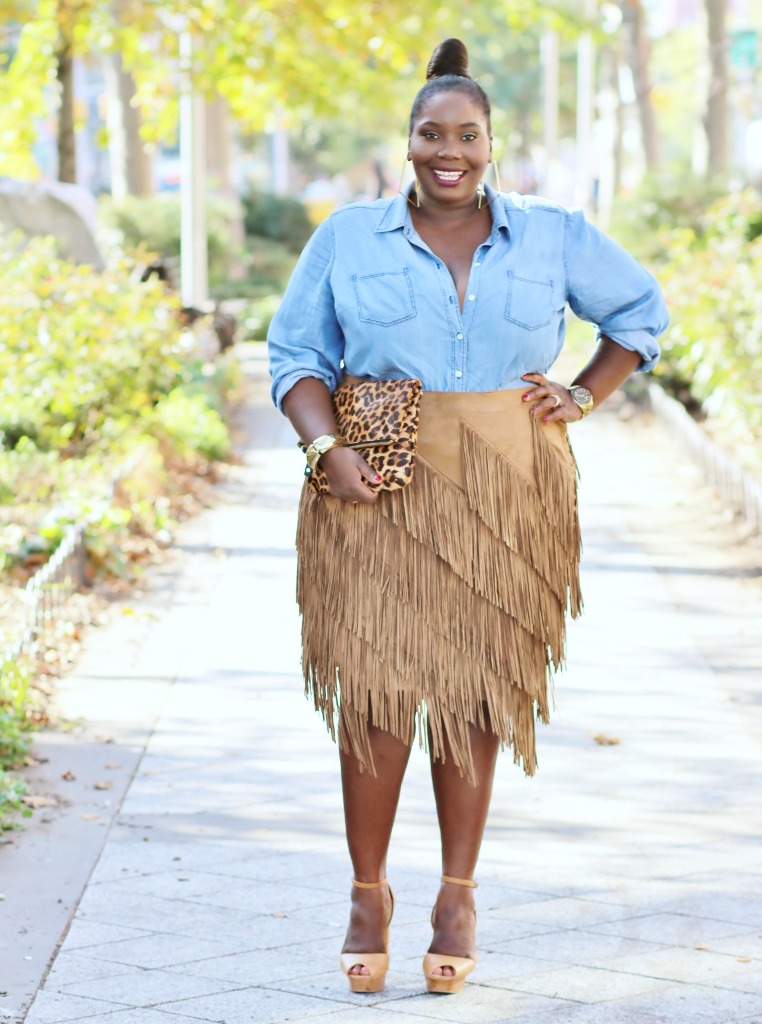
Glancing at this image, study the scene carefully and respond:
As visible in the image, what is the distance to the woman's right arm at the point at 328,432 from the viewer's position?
327 cm

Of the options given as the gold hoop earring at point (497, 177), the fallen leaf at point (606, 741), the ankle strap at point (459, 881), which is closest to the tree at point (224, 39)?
the fallen leaf at point (606, 741)

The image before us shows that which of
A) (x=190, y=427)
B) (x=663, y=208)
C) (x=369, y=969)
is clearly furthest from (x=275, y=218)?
(x=369, y=969)

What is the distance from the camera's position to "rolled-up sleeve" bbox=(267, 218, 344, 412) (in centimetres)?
336

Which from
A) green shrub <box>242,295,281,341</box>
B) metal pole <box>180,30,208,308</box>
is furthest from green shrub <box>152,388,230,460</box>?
green shrub <box>242,295,281,341</box>

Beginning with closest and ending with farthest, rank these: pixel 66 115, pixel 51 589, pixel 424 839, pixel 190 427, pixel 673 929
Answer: pixel 673 929 → pixel 424 839 → pixel 51 589 → pixel 190 427 → pixel 66 115

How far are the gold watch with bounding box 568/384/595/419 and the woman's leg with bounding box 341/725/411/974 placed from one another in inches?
32.1

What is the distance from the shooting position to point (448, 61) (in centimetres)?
346

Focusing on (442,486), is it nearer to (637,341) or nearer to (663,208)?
(637,341)

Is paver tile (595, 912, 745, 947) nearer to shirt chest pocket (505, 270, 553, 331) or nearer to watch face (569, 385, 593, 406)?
watch face (569, 385, 593, 406)

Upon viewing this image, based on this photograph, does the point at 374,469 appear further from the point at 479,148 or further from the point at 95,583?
the point at 95,583

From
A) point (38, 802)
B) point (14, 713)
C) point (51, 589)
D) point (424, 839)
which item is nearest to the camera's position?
point (424, 839)

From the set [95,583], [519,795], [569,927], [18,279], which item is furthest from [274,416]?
[569,927]

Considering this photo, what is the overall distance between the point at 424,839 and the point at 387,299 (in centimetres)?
167

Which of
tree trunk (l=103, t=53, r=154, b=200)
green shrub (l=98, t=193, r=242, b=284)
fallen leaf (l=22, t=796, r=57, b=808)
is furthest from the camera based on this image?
green shrub (l=98, t=193, r=242, b=284)
